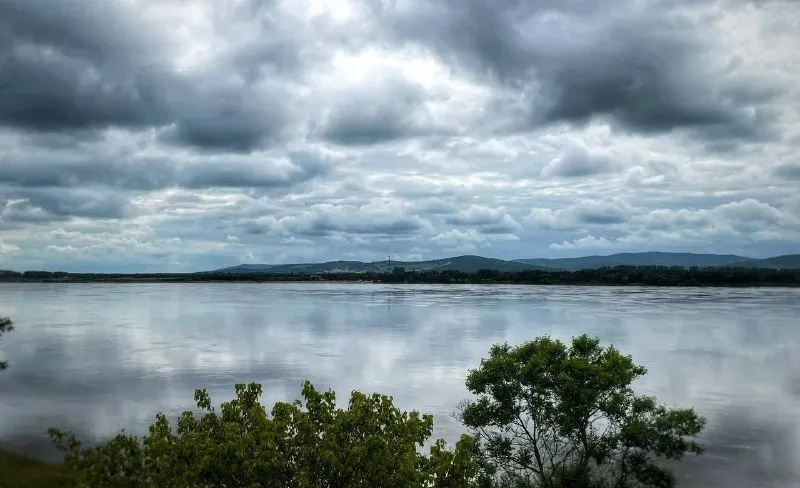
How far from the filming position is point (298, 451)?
59.8ft

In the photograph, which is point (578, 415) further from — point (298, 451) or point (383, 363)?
point (383, 363)

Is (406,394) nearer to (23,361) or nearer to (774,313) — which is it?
(23,361)

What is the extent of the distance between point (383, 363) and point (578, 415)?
50.1m

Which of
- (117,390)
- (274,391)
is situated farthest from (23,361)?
(274,391)

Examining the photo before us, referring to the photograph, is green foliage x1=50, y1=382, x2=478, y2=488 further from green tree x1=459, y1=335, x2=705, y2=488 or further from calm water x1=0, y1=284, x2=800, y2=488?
calm water x1=0, y1=284, x2=800, y2=488

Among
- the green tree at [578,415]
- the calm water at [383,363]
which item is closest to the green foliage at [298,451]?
the green tree at [578,415]

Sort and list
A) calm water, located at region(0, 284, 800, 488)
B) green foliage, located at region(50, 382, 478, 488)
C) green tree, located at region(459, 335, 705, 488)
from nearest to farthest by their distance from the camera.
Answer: green foliage, located at region(50, 382, 478, 488) < green tree, located at region(459, 335, 705, 488) < calm water, located at region(0, 284, 800, 488)

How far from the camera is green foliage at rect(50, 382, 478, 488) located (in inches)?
666

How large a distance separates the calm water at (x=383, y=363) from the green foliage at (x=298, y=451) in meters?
27.7

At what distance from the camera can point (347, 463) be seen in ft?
58.7

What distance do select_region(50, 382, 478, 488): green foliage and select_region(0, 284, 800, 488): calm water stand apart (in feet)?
90.8

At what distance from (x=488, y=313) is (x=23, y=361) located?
330 feet

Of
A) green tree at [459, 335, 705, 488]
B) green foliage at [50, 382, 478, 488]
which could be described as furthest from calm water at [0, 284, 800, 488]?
green foliage at [50, 382, 478, 488]

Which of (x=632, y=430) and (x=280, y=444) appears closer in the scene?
(x=280, y=444)
